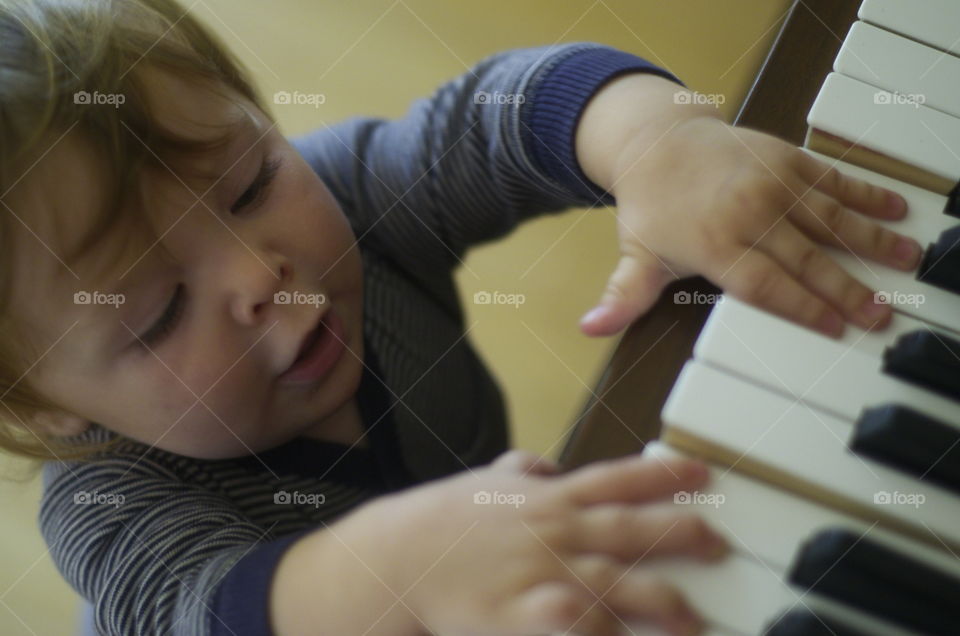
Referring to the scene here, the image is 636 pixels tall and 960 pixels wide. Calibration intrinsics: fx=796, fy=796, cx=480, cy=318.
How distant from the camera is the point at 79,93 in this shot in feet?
1.71

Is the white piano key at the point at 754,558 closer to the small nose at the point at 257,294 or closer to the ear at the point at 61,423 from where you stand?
the small nose at the point at 257,294

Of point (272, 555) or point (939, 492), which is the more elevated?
point (939, 492)

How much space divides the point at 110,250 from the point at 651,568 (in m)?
0.39

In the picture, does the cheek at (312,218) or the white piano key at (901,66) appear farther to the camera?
the cheek at (312,218)

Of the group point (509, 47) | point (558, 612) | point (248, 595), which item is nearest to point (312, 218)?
point (248, 595)

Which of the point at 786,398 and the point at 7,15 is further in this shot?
the point at 7,15

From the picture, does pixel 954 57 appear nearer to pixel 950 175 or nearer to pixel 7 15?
pixel 950 175

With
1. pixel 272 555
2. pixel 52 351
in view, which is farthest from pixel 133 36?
pixel 272 555

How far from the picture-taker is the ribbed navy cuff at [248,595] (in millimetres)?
490

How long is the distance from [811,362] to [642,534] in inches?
4.7

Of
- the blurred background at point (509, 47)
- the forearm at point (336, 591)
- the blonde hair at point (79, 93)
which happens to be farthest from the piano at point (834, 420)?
the blurred background at point (509, 47)

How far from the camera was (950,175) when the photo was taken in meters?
0.45

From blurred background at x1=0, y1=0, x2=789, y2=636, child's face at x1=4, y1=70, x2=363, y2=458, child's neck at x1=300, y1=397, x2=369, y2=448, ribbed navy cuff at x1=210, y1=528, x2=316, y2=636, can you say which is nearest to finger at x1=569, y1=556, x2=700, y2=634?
ribbed navy cuff at x1=210, y1=528, x2=316, y2=636

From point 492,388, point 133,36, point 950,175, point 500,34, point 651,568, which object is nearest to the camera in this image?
point 651,568
